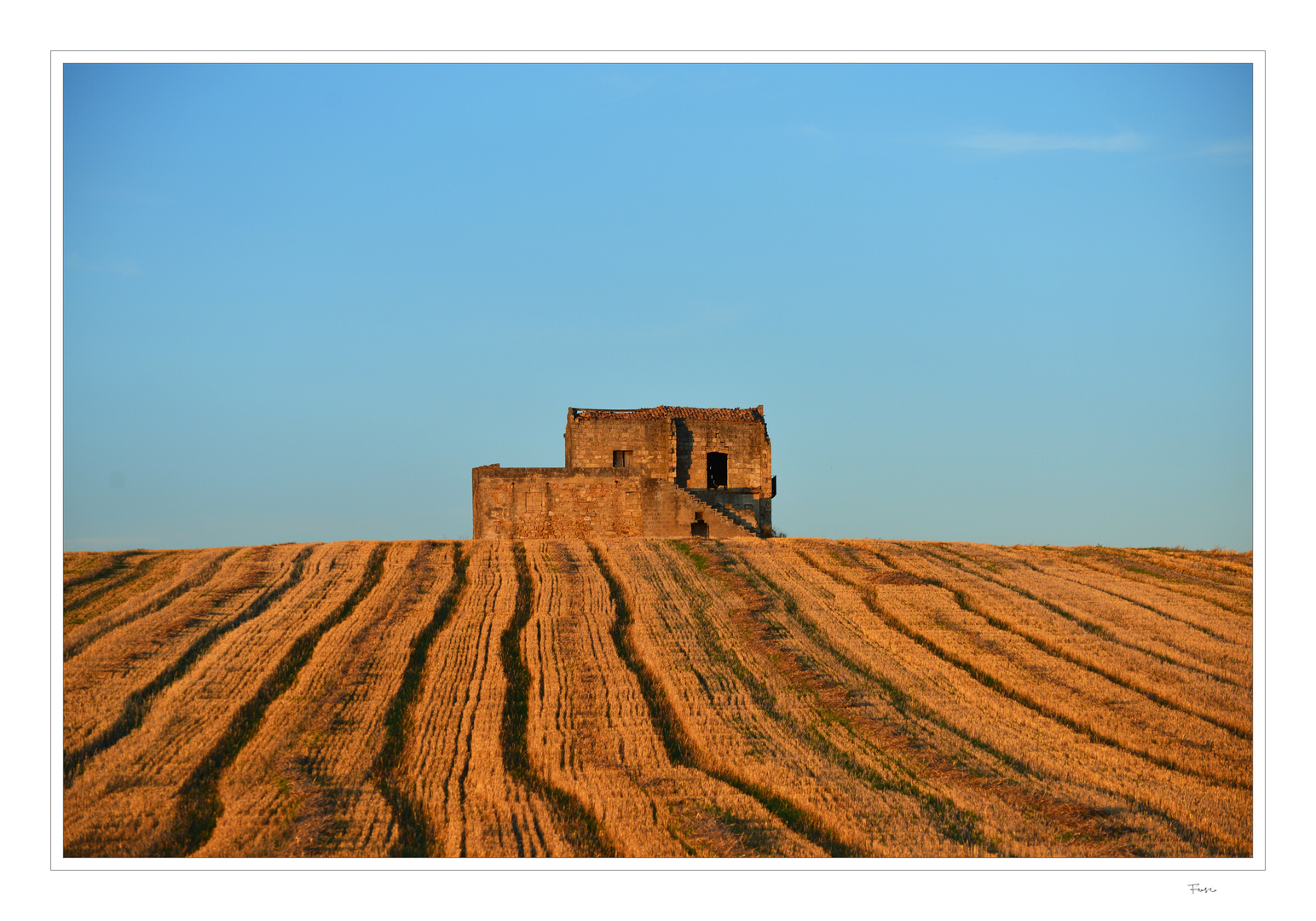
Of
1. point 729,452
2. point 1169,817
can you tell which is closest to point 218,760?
point 1169,817

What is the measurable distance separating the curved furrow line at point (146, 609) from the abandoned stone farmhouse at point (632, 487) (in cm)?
1236

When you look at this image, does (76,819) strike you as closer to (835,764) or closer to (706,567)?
(835,764)

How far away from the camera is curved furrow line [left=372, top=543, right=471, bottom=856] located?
24.3ft

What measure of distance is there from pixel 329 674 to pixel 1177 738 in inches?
343

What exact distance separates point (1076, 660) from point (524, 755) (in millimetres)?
7040

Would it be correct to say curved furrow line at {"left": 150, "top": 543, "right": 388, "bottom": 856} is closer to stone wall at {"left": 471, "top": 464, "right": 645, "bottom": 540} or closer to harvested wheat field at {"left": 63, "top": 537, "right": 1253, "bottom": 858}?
harvested wheat field at {"left": 63, "top": 537, "right": 1253, "bottom": 858}

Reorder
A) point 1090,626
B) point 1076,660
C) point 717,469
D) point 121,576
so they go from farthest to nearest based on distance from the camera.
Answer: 1. point 717,469
2. point 121,576
3. point 1090,626
4. point 1076,660

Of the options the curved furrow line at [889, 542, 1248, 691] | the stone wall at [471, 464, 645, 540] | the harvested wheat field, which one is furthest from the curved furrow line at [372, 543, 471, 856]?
the stone wall at [471, 464, 645, 540]

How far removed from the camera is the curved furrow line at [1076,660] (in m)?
10.2

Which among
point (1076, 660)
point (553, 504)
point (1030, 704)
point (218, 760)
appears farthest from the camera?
point (553, 504)

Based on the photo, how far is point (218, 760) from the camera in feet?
29.6

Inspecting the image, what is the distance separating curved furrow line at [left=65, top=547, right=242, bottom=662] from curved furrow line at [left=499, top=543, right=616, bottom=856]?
4.80 m

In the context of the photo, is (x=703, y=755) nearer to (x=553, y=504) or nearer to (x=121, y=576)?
(x=121, y=576)

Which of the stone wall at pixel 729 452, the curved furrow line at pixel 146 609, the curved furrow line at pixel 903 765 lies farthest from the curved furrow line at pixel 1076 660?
the stone wall at pixel 729 452
